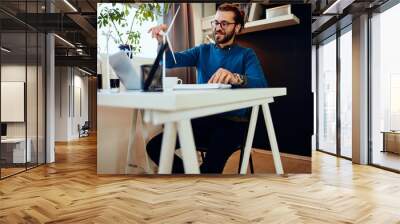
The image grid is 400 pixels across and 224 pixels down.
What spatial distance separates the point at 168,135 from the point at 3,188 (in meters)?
2.37

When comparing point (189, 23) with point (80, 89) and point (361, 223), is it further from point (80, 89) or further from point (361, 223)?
point (80, 89)

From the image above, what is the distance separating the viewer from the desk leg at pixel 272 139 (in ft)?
16.6

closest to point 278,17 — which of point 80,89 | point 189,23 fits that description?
point 189,23

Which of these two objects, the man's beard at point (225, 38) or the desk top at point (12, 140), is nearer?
the man's beard at point (225, 38)

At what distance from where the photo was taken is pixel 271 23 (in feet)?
17.1

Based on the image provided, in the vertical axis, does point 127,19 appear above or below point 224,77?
above

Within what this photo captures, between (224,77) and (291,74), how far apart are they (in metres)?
0.97

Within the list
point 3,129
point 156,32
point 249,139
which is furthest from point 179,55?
point 3,129

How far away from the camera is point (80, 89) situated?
51.3 ft

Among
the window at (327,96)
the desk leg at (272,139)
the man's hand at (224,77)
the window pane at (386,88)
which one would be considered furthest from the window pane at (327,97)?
the man's hand at (224,77)

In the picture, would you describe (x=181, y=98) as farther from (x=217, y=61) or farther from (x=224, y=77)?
(x=217, y=61)

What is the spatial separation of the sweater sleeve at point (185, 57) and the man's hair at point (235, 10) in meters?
0.62

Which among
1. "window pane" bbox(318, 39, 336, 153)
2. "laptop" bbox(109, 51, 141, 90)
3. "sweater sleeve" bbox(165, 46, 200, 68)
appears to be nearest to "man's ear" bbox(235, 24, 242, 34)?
"sweater sleeve" bbox(165, 46, 200, 68)

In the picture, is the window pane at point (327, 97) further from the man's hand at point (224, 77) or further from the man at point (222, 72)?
the man's hand at point (224, 77)
